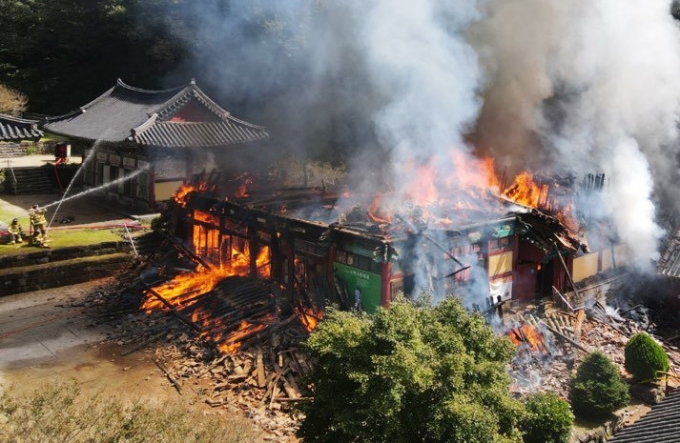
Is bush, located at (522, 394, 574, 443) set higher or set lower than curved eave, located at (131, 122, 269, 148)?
lower

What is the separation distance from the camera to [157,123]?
2916 cm

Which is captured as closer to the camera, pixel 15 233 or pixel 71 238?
pixel 15 233

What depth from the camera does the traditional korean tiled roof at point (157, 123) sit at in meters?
28.7

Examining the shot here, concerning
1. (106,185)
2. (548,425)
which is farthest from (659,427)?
(106,185)

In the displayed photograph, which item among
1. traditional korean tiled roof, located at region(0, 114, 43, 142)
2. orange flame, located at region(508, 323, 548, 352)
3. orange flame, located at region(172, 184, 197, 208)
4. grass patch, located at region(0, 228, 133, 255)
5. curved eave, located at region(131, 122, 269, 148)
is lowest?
orange flame, located at region(508, 323, 548, 352)

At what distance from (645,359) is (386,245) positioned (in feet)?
25.9

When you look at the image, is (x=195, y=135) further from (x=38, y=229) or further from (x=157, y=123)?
(x=38, y=229)

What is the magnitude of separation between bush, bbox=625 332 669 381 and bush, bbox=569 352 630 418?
154 centimetres

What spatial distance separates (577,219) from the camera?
22.7 meters

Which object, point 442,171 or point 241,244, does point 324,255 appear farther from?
point 442,171

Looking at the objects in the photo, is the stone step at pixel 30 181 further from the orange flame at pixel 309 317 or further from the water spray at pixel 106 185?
the orange flame at pixel 309 317

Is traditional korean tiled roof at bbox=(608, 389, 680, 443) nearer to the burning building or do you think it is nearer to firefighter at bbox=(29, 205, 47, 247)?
the burning building

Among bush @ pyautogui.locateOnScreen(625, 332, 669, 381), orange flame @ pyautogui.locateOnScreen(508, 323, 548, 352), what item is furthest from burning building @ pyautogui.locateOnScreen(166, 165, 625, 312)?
bush @ pyautogui.locateOnScreen(625, 332, 669, 381)

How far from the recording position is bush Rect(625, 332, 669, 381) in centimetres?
1574
